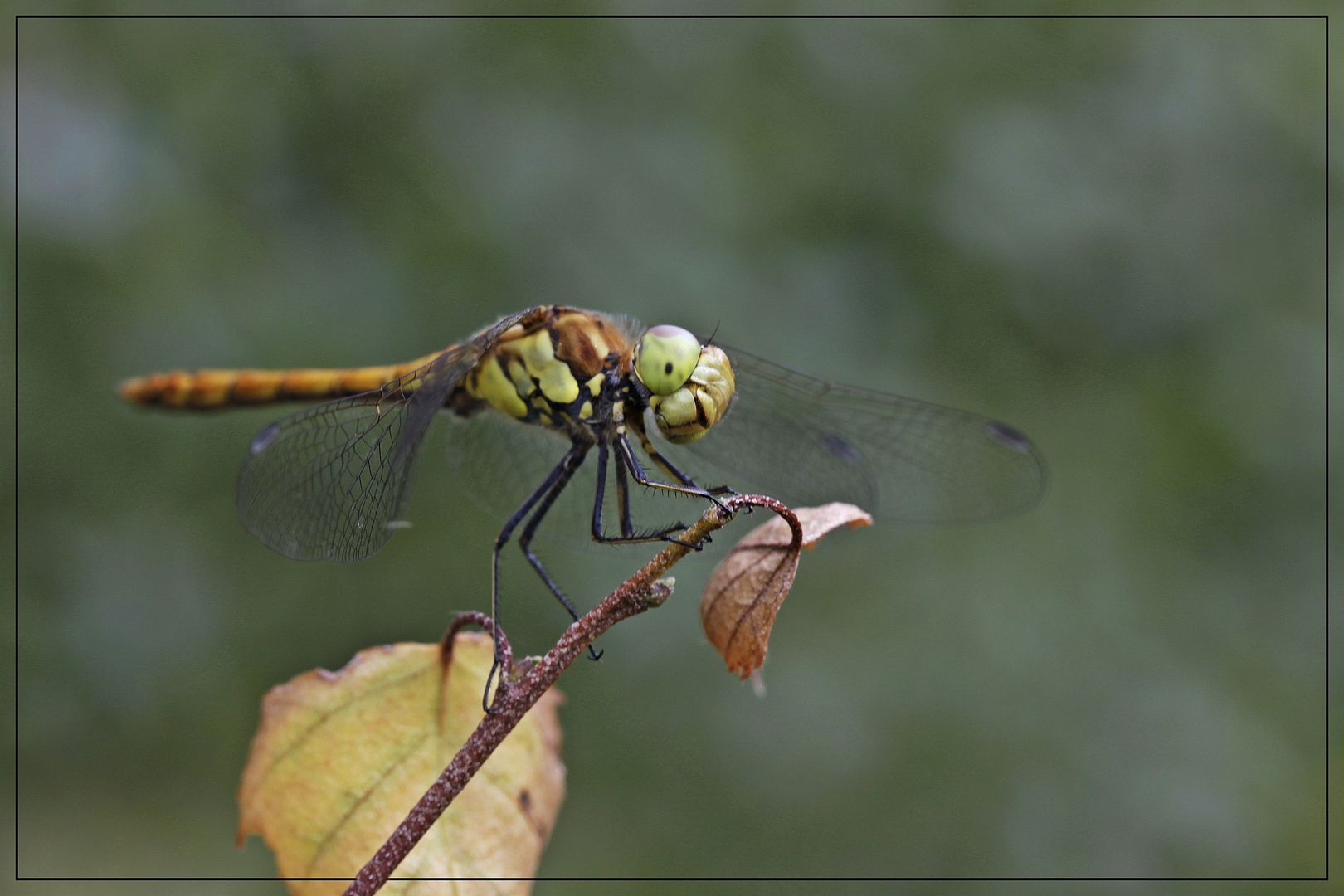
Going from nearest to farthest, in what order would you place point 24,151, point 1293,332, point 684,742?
point 24,151, point 684,742, point 1293,332

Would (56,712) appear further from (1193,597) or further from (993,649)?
(1193,597)

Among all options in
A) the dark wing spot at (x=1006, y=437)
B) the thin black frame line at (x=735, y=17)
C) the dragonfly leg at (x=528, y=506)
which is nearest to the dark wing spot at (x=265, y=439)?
the dragonfly leg at (x=528, y=506)

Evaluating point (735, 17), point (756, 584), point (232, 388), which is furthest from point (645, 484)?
point (735, 17)

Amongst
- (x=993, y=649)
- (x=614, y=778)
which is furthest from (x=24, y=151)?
(x=993, y=649)

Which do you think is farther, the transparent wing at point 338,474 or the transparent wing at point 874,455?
the transparent wing at point 874,455

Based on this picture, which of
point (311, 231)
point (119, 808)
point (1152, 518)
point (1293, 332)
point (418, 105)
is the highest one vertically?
point (418, 105)

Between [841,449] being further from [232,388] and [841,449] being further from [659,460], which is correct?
[232,388]

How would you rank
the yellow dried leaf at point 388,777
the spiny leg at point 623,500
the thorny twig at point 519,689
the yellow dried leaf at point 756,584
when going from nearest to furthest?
the thorny twig at point 519,689 → the yellow dried leaf at point 756,584 → the yellow dried leaf at point 388,777 → the spiny leg at point 623,500

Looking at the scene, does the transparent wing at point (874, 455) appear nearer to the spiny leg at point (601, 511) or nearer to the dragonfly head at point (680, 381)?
the spiny leg at point (601, 511)
